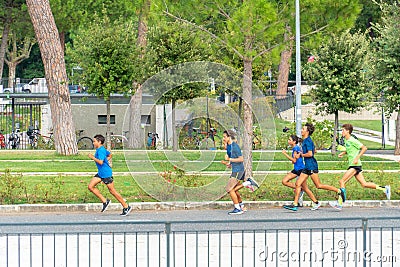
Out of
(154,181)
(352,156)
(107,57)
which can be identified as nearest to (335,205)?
(352,156)

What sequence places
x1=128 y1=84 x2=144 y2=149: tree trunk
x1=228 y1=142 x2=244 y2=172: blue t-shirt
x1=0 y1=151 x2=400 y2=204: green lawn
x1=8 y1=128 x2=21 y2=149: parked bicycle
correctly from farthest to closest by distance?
1. x1=8 y1=128 x2=21 y2=149: parked bicycle
2. x1=128 y1=84 x2=144 y2=149: tree trunk
3. x1=0 y1=151 x2=400 y2=204: green lawn
4. x1=228 y1=142 x2=244 y2=172: blue t-shirt

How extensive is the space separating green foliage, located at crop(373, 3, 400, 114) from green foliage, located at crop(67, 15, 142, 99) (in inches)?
324

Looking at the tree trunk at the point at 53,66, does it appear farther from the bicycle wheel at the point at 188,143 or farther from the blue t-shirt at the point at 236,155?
the blue t-shirt at the point at 236,155

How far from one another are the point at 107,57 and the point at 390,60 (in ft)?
30.7

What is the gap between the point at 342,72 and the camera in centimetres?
3158

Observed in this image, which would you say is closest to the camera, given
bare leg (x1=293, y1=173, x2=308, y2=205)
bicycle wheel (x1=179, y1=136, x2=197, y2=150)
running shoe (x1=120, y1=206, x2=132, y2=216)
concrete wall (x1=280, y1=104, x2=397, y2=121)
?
running shoe (x1=120, y1=206, x2=132, y2=216)

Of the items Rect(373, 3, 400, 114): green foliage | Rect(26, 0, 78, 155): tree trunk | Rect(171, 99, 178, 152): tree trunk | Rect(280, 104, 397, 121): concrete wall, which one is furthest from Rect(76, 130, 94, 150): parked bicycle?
Rect(373, 3, 400, 114): green foliage

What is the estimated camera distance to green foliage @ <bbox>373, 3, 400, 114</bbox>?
28984mm

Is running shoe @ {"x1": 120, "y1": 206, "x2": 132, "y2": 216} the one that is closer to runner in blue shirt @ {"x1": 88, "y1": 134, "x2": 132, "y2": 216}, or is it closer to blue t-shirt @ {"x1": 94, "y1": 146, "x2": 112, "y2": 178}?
runner in blue shirt @ {"x1": 88, "y1": 134, "x2": 132, "y2": 216}

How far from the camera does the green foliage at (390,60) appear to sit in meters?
29.0

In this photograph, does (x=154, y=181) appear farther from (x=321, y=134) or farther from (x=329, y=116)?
(x=329, y=116)

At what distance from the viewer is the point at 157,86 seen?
2364 cm

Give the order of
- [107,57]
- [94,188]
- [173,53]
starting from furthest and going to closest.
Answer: [173,53] → [107,57] → [94,188]

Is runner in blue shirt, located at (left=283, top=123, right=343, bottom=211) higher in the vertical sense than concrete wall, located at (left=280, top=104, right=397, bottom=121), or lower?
lower
